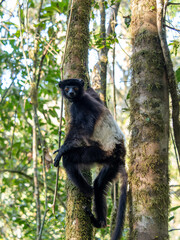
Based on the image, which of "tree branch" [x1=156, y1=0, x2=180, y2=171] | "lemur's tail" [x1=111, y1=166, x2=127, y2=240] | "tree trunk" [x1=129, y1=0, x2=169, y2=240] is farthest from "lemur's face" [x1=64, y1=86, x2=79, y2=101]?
"lemur's tail" [x1=111, y1=166, x2=127, y2=240]

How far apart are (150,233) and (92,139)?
1569 mm

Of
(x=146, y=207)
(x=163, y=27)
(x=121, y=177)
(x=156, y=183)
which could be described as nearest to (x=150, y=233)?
(x=146, y=207)

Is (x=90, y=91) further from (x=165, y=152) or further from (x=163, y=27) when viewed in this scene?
(x=165, y=152)

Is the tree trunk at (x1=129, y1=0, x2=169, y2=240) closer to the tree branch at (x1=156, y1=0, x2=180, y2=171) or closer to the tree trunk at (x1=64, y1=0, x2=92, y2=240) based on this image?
the tree branch at (x1=156, y1=0, x2=180, y2=171)

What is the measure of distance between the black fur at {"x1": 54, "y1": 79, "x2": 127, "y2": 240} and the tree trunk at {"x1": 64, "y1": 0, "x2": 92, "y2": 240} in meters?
0.16

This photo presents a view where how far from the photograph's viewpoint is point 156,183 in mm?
2814

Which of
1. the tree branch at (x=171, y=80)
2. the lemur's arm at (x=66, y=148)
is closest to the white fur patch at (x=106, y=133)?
the lemur's arm at (x=66, y=148)

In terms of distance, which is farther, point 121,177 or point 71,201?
point 121,177

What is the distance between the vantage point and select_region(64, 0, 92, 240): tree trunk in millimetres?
2871

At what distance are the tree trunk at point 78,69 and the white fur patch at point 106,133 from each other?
0.49m

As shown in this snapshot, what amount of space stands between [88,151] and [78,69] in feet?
3.67

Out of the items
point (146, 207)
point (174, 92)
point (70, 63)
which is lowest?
point (146, 207)

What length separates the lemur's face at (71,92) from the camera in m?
3.77

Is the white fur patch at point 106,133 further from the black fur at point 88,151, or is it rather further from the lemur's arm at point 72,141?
the lemur's arm at point 72,141
